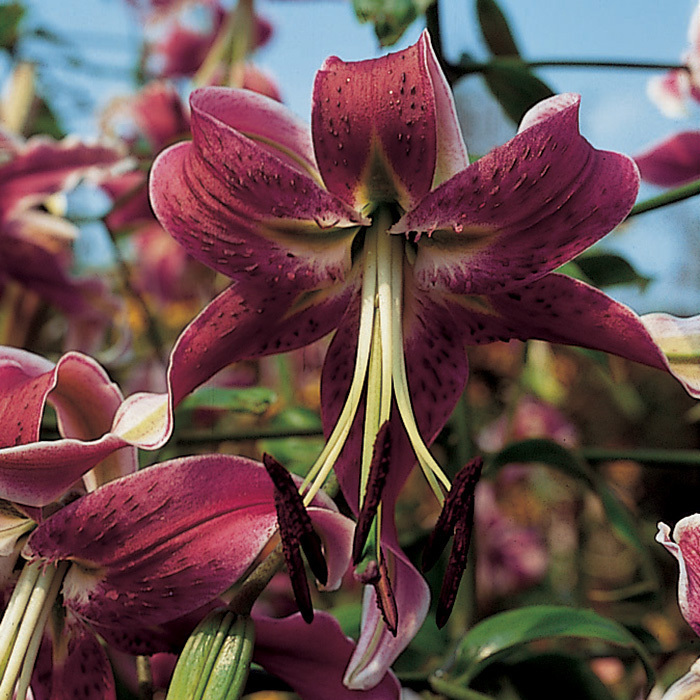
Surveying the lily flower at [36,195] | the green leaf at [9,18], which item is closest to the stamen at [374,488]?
the lily flower at [36,195]

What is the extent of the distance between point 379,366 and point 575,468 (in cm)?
28

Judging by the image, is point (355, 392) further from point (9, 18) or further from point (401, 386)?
point (9, 18)

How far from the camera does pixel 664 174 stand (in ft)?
2.18

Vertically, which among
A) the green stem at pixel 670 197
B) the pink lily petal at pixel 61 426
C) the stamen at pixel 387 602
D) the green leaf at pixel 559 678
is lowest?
the green leaf at pixel 559 678

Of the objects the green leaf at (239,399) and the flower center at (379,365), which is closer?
the flower center at (379,365)

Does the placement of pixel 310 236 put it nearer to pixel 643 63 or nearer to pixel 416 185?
pixel 416 185

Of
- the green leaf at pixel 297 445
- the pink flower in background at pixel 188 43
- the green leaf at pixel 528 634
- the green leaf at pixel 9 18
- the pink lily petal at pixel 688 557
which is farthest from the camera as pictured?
the pink flower in background at pixel 188 43

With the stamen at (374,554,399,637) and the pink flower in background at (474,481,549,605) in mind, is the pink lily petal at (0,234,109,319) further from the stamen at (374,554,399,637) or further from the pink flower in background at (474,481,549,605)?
the pink flower in background at (474,481,549,605)

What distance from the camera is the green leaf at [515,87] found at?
22.2 inches

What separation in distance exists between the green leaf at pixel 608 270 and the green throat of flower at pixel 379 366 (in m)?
0.29

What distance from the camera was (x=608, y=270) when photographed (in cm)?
66

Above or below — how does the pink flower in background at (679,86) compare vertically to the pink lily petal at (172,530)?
above

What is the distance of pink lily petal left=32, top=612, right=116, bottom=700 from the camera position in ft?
1.35

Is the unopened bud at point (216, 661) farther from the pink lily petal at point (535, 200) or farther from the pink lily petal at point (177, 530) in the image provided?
the pink lily petal at point (535, 200)
